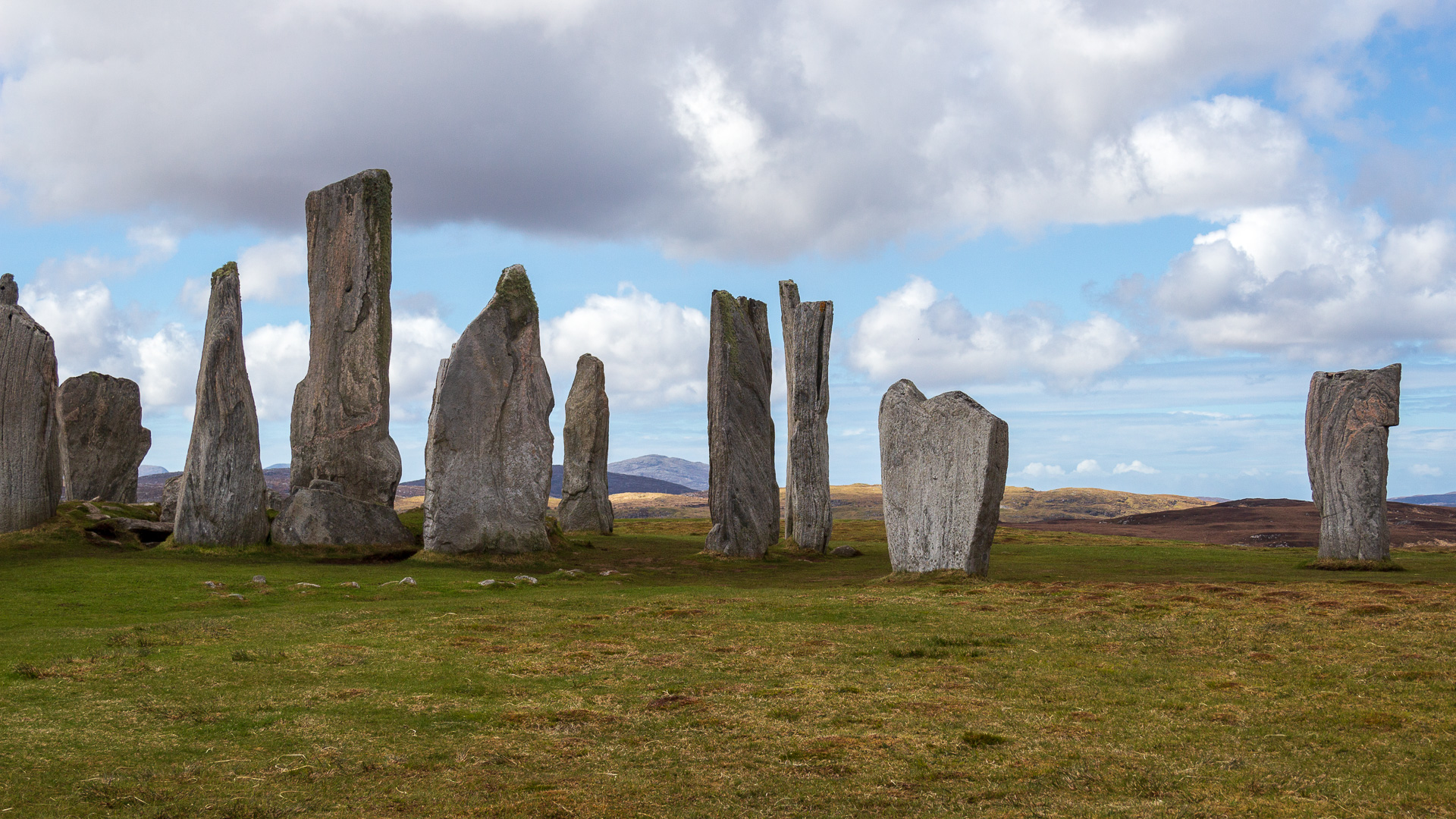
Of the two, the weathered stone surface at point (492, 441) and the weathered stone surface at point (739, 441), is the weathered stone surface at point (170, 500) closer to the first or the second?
the weathered stone surface at point (492, 441)

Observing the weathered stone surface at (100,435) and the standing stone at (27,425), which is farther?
the weathered stone surface at (100,435)

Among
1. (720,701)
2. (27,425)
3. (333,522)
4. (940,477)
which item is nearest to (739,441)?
(940,477)

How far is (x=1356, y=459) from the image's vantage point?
21969 mm

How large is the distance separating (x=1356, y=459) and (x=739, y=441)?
13.3 metres

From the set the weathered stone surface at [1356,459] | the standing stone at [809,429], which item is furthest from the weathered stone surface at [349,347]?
the weathered stone surface at [1356,459]

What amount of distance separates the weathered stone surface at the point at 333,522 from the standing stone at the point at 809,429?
9.67 metres

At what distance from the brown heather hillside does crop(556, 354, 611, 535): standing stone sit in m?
45.0

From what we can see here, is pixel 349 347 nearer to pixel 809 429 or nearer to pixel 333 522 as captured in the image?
pixel 333 522

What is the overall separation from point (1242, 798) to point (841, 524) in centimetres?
3558

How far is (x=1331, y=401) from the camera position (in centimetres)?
2261

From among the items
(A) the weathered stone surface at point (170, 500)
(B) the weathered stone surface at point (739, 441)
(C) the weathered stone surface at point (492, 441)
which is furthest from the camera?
(B) the weathered stone surface at point (739, 441)

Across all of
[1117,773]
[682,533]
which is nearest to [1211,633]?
[1117,773]

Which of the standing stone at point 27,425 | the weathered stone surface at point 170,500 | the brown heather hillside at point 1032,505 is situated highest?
the standing stone at point 27,425

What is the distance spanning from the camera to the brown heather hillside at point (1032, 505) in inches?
3260
